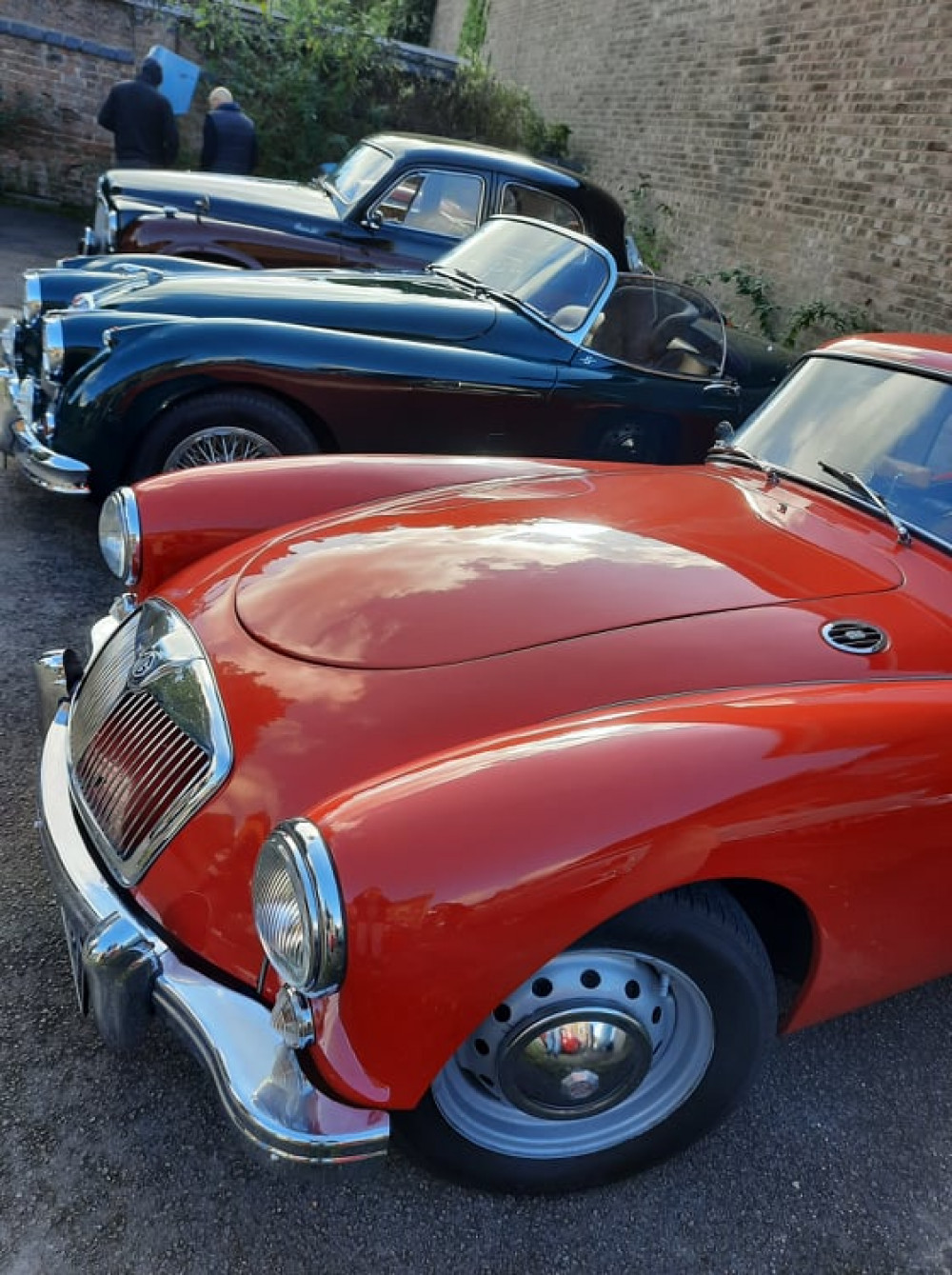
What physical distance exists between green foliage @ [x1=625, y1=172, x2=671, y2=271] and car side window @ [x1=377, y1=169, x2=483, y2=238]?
4742 millimetres

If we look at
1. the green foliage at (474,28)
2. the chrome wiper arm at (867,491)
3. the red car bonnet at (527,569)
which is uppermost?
the green foliage at (474,28)

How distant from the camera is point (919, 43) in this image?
708 centimetres

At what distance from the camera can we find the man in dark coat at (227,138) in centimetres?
901

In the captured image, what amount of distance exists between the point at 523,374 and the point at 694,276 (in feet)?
21.9

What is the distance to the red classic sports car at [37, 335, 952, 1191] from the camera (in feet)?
4.94

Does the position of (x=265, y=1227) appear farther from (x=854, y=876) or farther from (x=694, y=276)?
(x=694, y=276)

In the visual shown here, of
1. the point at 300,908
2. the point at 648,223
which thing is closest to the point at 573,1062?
the point at 300,908

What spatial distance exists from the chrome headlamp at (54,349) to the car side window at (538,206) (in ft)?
12.4

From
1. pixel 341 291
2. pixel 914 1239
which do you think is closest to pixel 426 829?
pixel 914 1239

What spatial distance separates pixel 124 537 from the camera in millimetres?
2652

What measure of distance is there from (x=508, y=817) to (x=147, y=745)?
883 millimetres

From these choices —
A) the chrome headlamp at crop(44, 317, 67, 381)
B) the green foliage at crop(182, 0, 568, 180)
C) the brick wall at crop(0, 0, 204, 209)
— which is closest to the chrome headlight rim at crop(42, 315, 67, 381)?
the chrome headlamp at crop(44, 317, 67, 381)

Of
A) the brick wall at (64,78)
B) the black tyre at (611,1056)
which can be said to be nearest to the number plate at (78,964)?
the black tyre at (611,1056)

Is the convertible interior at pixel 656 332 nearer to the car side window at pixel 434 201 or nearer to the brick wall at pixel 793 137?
the car side window at pixel 434 201
